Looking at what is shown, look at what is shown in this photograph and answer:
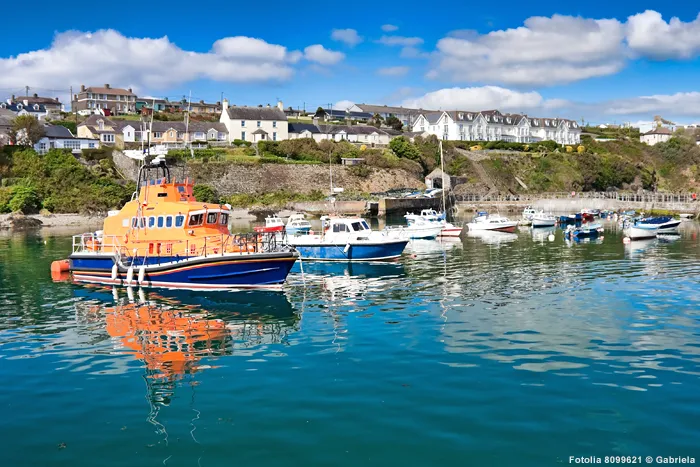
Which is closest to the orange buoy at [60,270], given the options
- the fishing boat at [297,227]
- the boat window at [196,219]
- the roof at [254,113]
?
the boat window at [196,219]

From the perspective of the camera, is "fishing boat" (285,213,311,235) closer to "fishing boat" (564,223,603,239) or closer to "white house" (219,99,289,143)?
"fishing boat" (564,223,603,239)

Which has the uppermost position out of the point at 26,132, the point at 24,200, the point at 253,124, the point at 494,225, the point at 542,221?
the point at 253,124

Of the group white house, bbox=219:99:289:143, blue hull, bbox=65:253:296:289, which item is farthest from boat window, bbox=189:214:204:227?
white house, bbox=219:99:289:143

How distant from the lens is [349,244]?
33594 mm

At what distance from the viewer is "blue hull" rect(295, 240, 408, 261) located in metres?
33.6

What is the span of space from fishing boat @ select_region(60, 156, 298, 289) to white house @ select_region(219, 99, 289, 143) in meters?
70.4

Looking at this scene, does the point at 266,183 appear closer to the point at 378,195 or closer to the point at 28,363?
the point at 378,195

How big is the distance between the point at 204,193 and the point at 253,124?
89.3 ft

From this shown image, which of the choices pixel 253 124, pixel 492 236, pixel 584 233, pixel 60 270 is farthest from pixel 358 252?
pixel 253 124

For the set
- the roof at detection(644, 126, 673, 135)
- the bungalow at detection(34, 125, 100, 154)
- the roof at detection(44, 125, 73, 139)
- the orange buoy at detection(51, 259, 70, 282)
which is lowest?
the orange buoy at detection(51, 259, 70, 282)

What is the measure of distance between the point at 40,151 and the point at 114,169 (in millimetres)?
10298

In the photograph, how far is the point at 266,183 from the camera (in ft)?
269

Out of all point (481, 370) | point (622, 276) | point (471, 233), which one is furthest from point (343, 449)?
point (471, 233)

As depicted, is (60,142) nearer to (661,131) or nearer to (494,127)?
(494,127)
